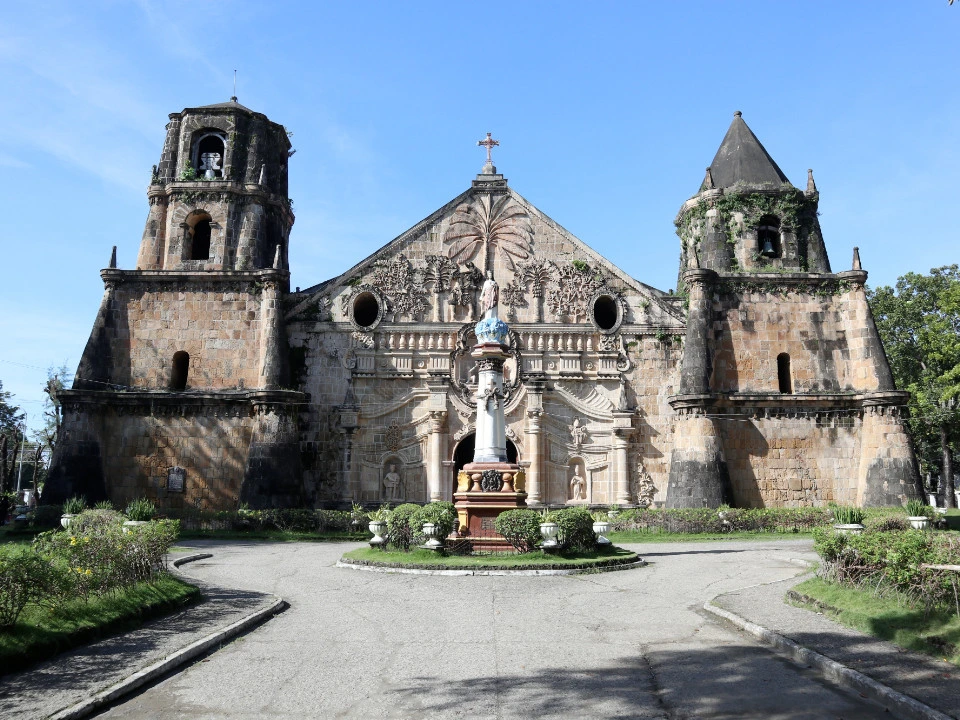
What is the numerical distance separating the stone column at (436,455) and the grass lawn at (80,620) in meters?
15.1

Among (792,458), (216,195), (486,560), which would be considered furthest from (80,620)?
(792,458)

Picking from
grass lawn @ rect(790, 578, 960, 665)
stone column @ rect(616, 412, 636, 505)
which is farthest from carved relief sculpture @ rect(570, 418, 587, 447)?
grass lawn @ rect(790, 578, 960, 665)

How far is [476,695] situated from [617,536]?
678 inches

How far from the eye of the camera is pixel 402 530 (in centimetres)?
1656

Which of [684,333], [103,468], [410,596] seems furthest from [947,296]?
[103,468]

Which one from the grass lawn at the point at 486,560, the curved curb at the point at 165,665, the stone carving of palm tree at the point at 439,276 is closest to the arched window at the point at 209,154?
the stone carving of palm tree at the point at 439,276

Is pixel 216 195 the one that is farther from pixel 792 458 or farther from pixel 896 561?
pixel 896 561

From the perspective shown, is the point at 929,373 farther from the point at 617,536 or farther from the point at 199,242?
the point at 199,242

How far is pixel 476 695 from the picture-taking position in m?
6.75

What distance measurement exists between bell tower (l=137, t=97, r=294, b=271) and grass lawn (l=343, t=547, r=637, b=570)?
591 inches

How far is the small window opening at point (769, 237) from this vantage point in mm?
28266

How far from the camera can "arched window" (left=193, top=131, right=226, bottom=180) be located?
92.8 feet

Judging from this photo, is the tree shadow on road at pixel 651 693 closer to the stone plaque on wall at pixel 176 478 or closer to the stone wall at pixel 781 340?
the stone wall at pixel 781 340

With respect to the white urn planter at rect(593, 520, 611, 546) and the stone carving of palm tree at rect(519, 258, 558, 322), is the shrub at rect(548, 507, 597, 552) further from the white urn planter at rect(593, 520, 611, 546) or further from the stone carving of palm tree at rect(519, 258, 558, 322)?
the stone carving of palm tree at rect(519, 258, 558, 322)
